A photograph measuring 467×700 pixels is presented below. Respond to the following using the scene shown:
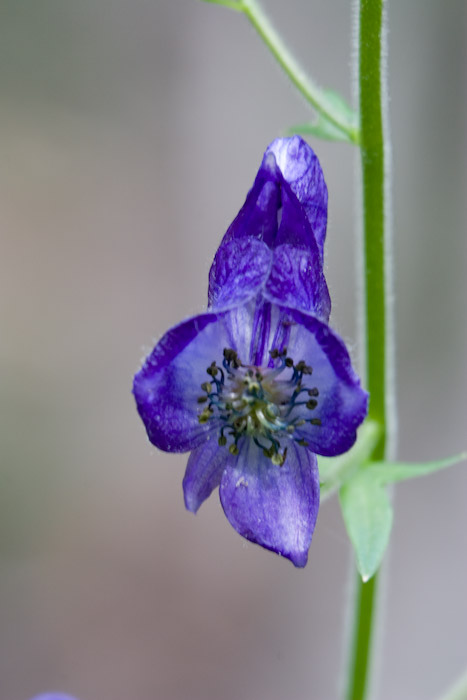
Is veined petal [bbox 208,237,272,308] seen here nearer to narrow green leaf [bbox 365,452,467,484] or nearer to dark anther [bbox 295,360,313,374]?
dark anther [bbox 295,360,313,374]

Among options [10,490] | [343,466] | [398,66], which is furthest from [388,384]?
[398,66]

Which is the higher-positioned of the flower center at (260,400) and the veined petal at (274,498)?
the flower center at (260,400)

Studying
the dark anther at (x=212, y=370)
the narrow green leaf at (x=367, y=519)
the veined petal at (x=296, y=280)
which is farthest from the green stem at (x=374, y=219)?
the dark anther at (x=212, y=370)

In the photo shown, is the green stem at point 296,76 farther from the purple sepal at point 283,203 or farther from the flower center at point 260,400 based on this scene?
the flower center at point 260,400

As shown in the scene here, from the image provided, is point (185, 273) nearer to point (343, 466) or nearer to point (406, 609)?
point (406, 609)

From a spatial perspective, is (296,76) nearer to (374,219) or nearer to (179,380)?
(374,219)
